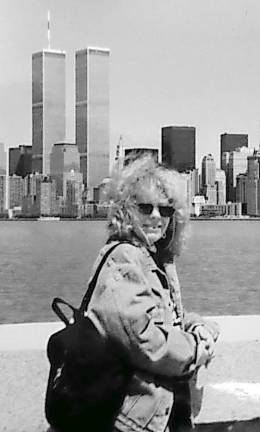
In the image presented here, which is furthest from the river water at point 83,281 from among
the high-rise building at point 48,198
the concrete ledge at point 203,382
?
the concrete ledge at point 203,382

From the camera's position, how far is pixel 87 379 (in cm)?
164

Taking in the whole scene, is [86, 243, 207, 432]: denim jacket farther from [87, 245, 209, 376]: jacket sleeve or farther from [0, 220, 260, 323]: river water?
[0, 220, 260, 323]: river water

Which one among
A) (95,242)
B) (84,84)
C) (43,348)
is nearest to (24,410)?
(43,348)

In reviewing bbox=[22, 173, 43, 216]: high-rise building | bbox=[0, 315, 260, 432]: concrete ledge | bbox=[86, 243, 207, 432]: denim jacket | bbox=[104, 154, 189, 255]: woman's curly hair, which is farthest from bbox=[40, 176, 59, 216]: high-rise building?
Answer: bbox=[86, 243, 207, 432]: denim jacket

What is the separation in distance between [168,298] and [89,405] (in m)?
0.30

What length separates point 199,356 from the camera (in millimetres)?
1729

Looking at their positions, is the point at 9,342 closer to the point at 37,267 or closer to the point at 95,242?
the point at 37,267

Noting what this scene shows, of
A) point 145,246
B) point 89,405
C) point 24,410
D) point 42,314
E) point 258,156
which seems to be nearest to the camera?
point 89,405

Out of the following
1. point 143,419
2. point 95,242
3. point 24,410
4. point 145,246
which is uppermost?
point 145,246

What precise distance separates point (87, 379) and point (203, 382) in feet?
2.81

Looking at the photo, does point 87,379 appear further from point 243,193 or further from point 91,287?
point 243,193

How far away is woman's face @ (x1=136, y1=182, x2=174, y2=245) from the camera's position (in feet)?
5.91

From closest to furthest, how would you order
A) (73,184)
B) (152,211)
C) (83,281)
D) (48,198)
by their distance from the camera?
(152,211) < (73,184) < (48,198) < (83,281)

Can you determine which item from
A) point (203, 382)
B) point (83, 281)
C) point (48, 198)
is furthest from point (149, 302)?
point (83, 281)
